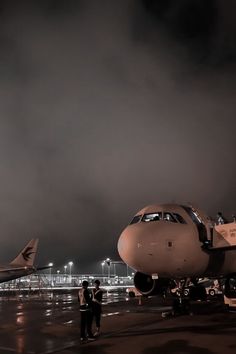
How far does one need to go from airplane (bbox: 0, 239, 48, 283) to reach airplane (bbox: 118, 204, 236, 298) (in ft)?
113

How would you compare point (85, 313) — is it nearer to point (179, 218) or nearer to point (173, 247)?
point (173, 247)

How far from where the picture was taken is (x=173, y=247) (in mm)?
14977

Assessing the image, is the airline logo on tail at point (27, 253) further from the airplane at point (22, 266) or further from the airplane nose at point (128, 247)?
the airplane nose at point (128, 247)

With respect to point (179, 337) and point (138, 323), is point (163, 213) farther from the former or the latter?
point (179, 337)

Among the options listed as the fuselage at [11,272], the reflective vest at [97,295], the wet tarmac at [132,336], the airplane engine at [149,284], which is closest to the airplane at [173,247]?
the airplane engine at [149,284]

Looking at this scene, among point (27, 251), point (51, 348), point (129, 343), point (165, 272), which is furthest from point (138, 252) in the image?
point (27, 251)

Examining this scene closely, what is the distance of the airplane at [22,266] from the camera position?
4897 centimetres

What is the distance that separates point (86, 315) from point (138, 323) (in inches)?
171

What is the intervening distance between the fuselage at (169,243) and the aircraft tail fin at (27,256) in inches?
1771

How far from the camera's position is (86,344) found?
35.1 feet

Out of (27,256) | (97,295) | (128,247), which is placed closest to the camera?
(97,295)

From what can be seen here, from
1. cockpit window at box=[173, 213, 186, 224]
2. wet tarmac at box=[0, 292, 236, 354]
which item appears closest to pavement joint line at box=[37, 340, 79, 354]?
wet tarmac at box=[0, 292, 236, 354]

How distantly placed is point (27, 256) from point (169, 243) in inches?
1889

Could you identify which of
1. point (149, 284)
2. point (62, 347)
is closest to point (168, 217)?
point (149, 284)
